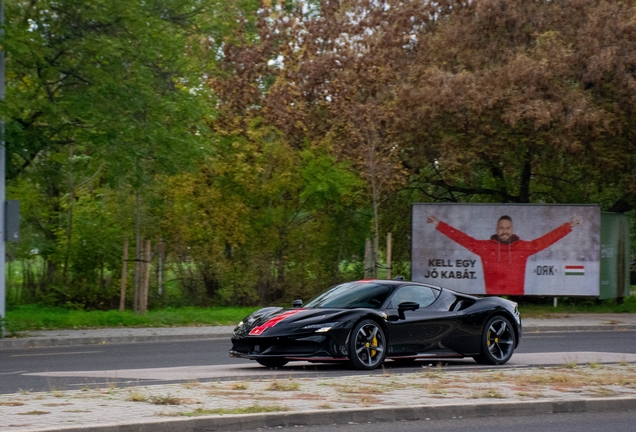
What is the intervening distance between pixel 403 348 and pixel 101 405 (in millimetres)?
6070

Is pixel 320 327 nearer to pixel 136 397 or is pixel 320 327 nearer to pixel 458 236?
pixel 136 397

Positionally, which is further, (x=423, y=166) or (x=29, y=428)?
(x=423, y=166)

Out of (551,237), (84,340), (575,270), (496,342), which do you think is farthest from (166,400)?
(575,270)

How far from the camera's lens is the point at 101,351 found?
18.8m

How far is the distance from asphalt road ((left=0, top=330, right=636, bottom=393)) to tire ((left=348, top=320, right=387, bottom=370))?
0.22 m

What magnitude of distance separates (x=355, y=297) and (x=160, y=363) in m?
3.34

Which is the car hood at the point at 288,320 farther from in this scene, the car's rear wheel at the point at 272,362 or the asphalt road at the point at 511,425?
the asphalt road at the point at 511,425

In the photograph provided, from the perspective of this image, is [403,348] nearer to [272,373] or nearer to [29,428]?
[272,373]

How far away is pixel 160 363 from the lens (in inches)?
621

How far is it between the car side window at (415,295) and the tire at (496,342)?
948 mm

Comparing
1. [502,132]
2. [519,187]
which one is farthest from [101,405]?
[519,187]

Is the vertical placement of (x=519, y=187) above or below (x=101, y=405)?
above

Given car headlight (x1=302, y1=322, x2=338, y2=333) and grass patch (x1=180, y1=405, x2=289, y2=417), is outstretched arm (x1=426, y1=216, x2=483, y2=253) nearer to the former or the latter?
car headlight (x1=302, y1=322, x2=338, y2=333)

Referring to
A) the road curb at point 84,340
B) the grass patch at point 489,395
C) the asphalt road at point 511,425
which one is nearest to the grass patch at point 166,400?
the asphalt road at point 511,425
